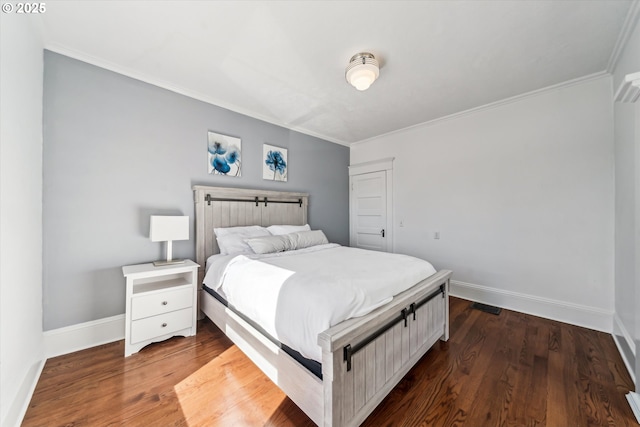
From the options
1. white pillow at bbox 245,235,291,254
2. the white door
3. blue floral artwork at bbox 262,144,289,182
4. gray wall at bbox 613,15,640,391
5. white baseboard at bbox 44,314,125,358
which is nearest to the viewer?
gray wall at bbox 613,15,640,391

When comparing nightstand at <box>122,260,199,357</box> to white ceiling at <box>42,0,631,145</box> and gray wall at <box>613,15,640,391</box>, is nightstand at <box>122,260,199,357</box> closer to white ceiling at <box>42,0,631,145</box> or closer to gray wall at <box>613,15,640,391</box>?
white ceiling at <box>42,0,631,145</box>

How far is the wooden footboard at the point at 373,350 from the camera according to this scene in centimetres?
121

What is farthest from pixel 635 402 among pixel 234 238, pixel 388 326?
pixel 234 238

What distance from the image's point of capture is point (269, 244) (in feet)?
9.07

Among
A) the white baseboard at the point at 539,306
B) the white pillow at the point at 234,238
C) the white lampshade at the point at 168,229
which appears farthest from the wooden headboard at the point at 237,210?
the white baseboard at the point at 539,306

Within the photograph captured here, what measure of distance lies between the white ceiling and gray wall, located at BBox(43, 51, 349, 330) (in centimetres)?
24

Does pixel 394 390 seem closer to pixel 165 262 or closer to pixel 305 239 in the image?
pixel 305 239

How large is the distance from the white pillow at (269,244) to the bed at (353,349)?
65cm

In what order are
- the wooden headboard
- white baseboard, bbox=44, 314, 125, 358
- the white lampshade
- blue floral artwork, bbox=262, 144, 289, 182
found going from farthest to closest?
1. blue floral artwork, bbox=262, 144, 289, 182
2. the wooden headboard
3. the white lampshade
4. white baseboard, bbox=44, 314, 125, 358

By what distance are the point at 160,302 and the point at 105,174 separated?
53.3 inches

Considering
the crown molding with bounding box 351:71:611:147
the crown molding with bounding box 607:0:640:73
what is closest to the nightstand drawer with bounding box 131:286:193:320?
the crown molding with bounding box 351:71:611:147

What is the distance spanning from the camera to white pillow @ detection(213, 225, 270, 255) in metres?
2.76

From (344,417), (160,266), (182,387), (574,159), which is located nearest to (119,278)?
(160,266)

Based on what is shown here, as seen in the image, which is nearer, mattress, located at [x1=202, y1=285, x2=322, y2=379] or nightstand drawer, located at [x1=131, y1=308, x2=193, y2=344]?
mattress, located at [x1=202, y1=285, x2=322, y2=379]
